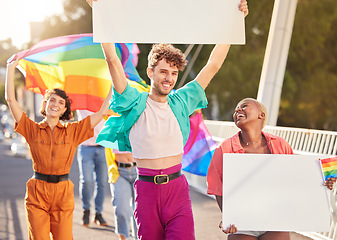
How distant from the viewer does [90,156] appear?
7211 mm

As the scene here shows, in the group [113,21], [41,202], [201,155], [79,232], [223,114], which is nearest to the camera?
[113,21]

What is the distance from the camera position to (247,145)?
375 cm

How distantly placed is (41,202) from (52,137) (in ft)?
1.90

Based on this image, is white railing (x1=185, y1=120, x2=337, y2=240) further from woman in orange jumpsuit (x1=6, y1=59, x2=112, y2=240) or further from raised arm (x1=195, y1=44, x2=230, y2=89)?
woman in orange jumpsuit (x1=6, y1=59, x2=112, y2=240)

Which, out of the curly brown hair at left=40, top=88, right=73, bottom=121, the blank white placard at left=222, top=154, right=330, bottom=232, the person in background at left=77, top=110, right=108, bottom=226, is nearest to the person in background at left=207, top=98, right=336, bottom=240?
the blank white placard at left=222, top=154, right=330, bottom=232

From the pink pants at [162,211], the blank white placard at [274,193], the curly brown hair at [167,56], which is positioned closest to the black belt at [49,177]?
the pink pants at [162,211]

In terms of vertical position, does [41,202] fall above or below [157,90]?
below

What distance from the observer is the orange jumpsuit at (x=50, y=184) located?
172 inches

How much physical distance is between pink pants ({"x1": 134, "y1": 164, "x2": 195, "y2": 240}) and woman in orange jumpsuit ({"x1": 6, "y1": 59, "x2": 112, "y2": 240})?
106cm

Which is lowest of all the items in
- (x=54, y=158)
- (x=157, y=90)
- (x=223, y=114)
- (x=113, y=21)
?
(x=223, y=114)

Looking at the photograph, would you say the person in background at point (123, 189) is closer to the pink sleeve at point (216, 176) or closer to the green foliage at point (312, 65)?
the pink sleeve at point (216, 176)

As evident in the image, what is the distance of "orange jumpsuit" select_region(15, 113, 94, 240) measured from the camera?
14.3ft

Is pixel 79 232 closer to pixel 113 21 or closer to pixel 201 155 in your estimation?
pixel 201 155

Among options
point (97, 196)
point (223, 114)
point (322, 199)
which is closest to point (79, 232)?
point (97, 196)
